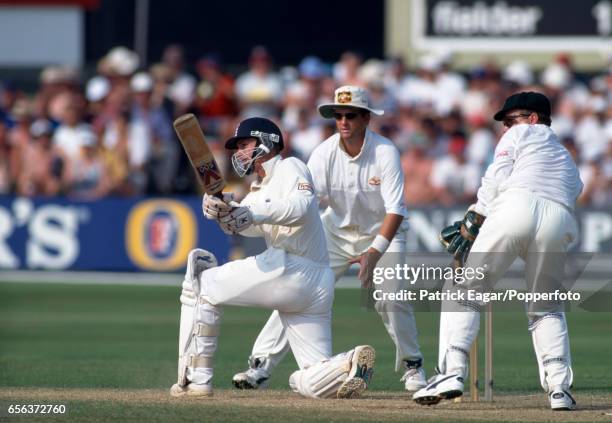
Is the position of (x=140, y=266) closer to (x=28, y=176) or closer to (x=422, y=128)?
(x=28, y=176)

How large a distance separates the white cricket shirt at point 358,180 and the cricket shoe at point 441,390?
2225 mm

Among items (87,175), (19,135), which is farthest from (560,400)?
(19,135)

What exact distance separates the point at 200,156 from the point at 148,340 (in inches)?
236

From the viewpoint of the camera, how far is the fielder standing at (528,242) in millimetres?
9039

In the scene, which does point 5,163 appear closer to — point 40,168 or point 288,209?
point 40,168

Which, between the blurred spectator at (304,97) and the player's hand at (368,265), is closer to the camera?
the player's hand at (368,265)

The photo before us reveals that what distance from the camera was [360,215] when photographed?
1131 cm

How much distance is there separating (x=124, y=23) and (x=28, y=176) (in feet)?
13.4

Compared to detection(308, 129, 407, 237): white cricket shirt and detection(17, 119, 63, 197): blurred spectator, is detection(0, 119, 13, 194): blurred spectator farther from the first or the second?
detection(308, 129, 407, 237): white cricket shirt

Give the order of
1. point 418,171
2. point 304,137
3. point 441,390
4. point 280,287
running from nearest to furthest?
1. point 441,390
2. point 280,287
3. point 418,171
4. point 304,137

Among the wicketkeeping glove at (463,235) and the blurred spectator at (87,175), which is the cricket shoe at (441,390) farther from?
the blurred spectator at (87,175)

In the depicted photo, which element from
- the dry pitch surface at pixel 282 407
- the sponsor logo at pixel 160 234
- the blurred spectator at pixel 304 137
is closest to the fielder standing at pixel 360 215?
the dry pitch surface at pixel 282 407

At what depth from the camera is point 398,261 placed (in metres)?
11.1

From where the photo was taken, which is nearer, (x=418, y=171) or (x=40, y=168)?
(x=418, y=171)
